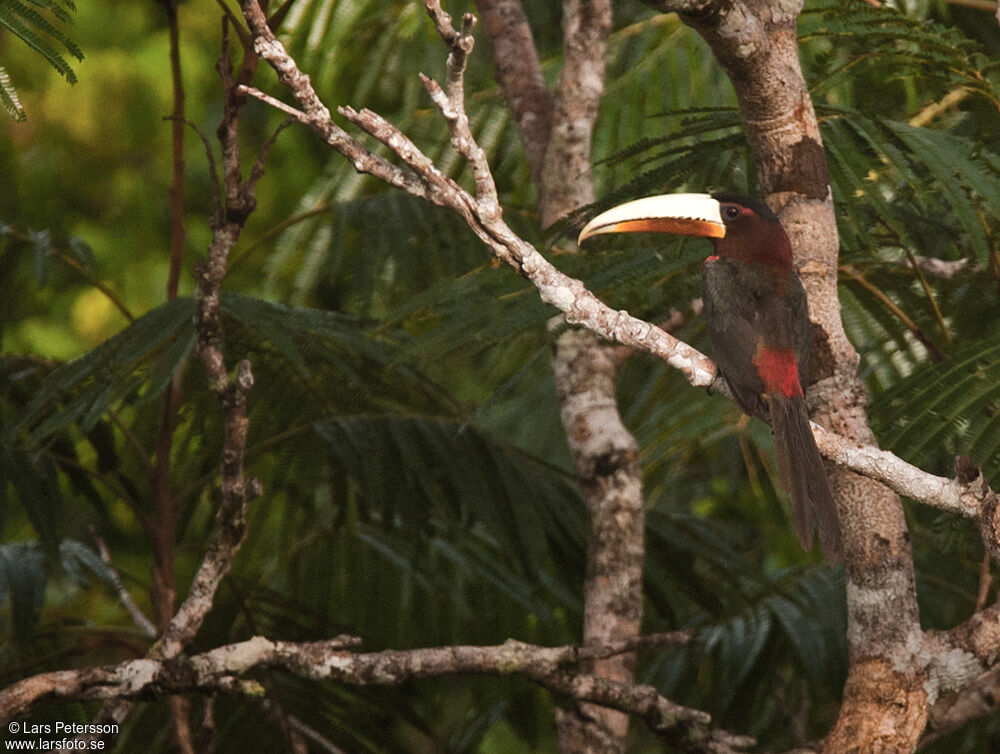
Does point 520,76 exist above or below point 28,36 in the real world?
above

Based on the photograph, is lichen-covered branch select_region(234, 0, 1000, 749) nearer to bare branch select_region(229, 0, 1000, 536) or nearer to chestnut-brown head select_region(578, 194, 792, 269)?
bare branch select_region(229, 0, 1000, 536)

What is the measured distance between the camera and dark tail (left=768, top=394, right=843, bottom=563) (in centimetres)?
230

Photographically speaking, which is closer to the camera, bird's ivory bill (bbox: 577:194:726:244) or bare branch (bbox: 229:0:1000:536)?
bare branch (bbox: 229:0:1000:536)

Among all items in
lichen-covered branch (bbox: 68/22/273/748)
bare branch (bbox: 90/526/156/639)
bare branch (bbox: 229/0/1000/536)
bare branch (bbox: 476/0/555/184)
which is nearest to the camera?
bare branch (bbox: 229/0/1000/536)

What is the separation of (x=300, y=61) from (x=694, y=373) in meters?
2.59

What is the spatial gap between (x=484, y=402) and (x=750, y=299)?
1075 mm

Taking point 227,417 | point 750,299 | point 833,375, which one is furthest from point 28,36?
point 750,299

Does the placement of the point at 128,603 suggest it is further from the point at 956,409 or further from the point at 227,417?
the point at 956,409

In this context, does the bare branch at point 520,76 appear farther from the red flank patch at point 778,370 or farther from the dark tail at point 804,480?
the dark tail at point 804,480

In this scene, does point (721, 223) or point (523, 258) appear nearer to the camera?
point (523, 258)

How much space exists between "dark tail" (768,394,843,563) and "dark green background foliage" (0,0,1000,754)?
0.20 meters

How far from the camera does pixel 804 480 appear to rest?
2.39 meters

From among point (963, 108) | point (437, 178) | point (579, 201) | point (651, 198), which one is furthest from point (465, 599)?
point (963, 108)

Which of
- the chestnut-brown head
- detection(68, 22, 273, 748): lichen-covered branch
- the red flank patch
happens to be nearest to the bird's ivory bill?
the chestnut-brown head
